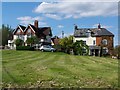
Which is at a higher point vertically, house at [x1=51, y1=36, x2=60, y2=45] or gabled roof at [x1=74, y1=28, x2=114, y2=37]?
gabled roof at [x1=74, y1=28, x2=114, y2=37]

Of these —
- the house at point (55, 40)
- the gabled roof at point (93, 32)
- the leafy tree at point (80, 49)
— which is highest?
the gabled roof at point (93, 32)

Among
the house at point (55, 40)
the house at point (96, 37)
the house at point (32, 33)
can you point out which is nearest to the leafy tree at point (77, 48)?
the house at point (96, 37)

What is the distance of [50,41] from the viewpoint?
55.8 m

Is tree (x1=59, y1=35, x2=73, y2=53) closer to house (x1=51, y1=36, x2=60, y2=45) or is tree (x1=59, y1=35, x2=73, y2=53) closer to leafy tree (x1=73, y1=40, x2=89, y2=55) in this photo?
leafy tree (x1=73, y1=40, x2=89, y2=55)

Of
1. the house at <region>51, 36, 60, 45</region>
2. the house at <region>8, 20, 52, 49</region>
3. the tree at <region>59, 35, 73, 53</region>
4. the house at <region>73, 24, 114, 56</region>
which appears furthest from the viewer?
the house at <region>8, 20, 52, 49</region>

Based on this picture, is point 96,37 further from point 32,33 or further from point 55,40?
point 32,33

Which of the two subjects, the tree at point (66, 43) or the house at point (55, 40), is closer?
the tree at point (66, 43)

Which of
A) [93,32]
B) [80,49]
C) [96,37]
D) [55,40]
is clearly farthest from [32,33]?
[80,49]

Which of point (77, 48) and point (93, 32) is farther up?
point (93, 32)

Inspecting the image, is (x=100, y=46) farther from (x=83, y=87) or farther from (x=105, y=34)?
(x=83, y=87)

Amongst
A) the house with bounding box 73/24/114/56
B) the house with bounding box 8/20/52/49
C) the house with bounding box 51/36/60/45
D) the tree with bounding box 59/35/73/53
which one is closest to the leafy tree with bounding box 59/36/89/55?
the tree with bounding box 59/35/73/53

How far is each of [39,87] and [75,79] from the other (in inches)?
68.7

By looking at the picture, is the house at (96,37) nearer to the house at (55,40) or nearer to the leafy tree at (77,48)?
the house at (55,40)

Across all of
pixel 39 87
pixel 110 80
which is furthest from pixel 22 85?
pixel 110 80
